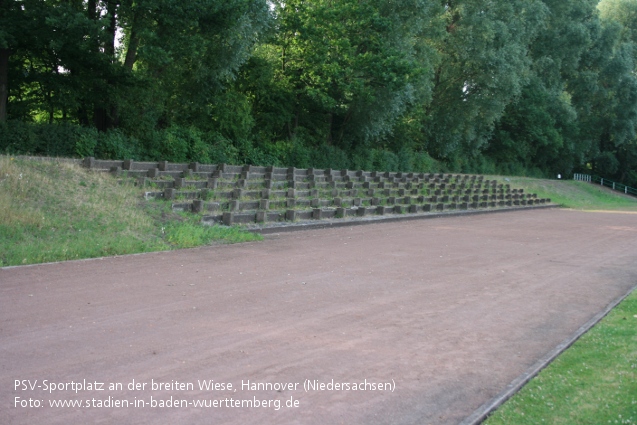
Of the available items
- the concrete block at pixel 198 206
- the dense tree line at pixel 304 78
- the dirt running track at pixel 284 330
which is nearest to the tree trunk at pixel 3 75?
the dense tree line at pixel 304 78

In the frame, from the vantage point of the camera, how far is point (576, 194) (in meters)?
52.2

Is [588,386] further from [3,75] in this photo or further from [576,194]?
[576,194]

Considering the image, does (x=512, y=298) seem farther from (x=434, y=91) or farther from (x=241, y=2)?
(x=434, y=91)

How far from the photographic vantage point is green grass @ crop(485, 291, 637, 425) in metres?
4.88

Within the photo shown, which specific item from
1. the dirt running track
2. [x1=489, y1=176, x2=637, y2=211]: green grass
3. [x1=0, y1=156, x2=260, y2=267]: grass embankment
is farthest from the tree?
the dirt running track

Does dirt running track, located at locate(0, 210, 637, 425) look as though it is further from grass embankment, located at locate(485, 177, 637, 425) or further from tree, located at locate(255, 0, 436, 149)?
tree, located at locate(255, 0, 436, 149)

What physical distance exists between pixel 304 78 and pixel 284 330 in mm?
26923

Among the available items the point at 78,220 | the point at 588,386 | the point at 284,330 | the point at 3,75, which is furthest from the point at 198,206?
the point at 588,386

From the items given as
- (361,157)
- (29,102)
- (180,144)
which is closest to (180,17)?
(180,144)

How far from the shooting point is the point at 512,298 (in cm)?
956

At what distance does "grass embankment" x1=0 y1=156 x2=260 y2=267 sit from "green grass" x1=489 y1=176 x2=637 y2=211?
32243mm

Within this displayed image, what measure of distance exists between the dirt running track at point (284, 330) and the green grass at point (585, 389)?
30cm

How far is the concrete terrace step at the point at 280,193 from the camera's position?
16766 mm

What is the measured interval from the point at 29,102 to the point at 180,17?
8220 millimetres
